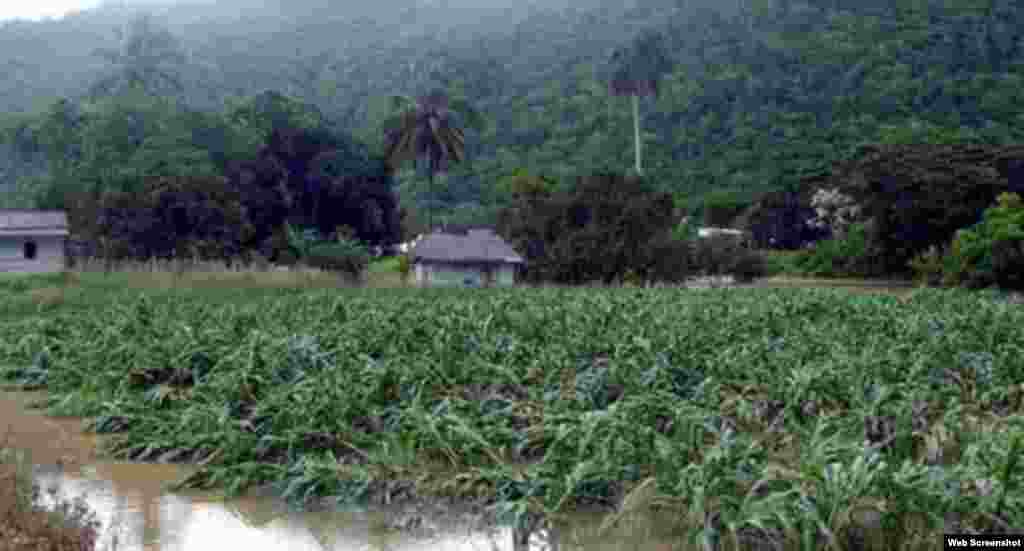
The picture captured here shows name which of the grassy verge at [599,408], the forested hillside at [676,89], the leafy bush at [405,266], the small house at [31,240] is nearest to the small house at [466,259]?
the leafy bush at [405,266]

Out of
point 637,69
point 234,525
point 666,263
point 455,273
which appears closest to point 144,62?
point 637,69

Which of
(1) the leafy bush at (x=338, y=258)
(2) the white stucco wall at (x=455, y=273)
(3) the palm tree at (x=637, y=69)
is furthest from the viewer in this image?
(3) the palm tree at (x=637, y=69)

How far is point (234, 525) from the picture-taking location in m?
9.28

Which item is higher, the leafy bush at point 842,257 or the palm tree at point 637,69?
the palm tree at point 637,69

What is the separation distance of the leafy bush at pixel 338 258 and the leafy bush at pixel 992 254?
17.5m

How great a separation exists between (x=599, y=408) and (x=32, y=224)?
1159 inches

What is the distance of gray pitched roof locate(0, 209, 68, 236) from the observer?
36.3m

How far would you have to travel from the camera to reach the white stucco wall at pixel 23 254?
1449 inches

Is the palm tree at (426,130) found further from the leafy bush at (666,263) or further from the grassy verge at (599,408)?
the grassy verge at (599,408)

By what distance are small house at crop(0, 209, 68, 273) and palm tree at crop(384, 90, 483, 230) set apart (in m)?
14.3

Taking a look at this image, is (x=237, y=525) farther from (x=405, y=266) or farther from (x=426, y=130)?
(x=426, y=130)

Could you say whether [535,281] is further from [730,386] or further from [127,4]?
[127,4]

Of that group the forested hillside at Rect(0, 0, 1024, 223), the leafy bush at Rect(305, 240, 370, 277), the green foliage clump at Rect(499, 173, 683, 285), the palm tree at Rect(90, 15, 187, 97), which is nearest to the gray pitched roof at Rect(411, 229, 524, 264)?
the green foliage clump at Rect(499, 173, 683, 285)

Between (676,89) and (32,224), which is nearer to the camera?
(32,224)
